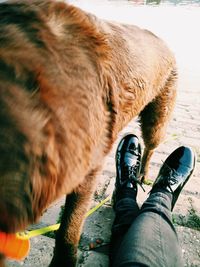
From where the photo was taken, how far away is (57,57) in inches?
45.3

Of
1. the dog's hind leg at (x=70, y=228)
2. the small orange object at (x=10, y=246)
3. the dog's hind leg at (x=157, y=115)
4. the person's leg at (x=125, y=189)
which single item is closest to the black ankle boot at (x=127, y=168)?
the person's leg at (x=125, y=189)

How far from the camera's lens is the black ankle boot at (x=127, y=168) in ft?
8.58

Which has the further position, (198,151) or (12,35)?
(198,151)

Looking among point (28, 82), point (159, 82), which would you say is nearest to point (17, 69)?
point (28, 82)

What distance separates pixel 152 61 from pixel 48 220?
149cm

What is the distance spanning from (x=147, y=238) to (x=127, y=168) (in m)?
1.08

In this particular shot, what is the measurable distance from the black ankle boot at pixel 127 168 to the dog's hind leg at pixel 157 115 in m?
0.17

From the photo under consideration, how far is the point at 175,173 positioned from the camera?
2834 mm

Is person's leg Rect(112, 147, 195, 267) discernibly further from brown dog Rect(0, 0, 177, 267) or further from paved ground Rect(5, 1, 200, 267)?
brown dog Rect(0, 0, 177, 267)

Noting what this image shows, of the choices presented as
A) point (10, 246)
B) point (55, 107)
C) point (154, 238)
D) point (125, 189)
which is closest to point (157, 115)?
point (125, 189)

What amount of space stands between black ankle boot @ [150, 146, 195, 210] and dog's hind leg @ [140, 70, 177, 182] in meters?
0.27

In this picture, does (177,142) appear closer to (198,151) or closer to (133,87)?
(198,151)

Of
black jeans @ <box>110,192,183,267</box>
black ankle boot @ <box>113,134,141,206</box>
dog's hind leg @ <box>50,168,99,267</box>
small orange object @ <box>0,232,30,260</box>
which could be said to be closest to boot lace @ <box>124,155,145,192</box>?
Result: black ankle boot @ <box>113,134,141,206</box>

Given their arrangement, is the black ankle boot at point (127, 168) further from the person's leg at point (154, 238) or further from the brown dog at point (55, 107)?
the brown dog at point (55, 107)
